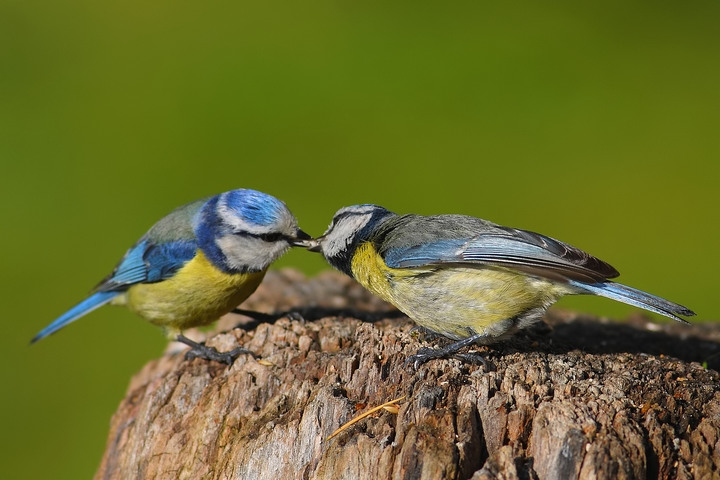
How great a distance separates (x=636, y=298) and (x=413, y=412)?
3.90 feet

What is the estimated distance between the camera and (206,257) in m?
4.27

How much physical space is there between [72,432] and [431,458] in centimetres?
468

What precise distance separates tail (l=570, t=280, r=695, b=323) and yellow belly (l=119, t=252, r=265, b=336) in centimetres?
175

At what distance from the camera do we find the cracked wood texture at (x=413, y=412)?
2.70m

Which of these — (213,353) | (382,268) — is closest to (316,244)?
(382,268)

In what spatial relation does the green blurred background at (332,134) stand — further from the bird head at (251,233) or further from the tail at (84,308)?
the bird head at (251,233)

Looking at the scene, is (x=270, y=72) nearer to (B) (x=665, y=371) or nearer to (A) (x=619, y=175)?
(A) (x=619, y=175)

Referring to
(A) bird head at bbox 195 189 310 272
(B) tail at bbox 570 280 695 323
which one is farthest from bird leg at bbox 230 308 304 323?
(B) tail at bbox 570 280 695 323

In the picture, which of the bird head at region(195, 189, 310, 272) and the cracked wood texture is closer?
the cracked wood texture

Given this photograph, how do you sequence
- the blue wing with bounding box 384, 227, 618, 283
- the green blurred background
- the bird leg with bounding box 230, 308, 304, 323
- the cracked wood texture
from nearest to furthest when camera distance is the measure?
the cracked wood texture, the blue wing with bounding box 384, 227, 618, 283, the bird leg with bounding box 230, 308, 304, 323, the green blurred background

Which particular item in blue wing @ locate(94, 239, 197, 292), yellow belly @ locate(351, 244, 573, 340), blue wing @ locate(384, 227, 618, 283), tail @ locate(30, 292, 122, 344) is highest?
blue wing @ locate(384, 227, 618, 283)

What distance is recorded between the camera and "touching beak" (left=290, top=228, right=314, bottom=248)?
13.7ft

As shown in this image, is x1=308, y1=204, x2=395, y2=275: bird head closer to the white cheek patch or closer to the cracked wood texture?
the white cheek patch

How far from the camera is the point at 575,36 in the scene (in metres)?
8.85
